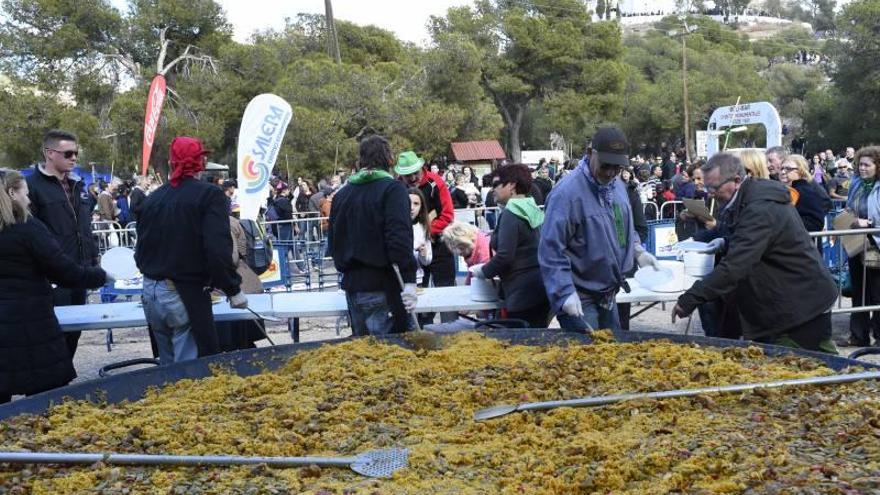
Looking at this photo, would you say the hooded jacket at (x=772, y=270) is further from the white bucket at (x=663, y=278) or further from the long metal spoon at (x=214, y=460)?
the long metal spoon at (x=214, y=460)

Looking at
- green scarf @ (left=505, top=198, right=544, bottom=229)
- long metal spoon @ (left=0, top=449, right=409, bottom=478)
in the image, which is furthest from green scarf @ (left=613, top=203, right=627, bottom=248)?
long metal spoon @ (left=0, top=449, right=409, bottom=478)

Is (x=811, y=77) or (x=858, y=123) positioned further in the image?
(x=811, y=77)

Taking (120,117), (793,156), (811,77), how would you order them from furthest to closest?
1. (811,77)
2. (120,117)
3. (793,156)

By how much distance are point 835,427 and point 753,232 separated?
1769 millimetres

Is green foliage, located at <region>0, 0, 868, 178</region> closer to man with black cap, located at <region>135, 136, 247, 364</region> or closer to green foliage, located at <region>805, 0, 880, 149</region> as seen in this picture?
green foliage, located at <region>805, 0, 880, 149</region>

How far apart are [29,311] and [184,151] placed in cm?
123

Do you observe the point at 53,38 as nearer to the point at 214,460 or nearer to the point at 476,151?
the point at 476,151

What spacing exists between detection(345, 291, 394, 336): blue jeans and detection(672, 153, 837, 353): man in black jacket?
1.76 m

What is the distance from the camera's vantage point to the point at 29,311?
16.7 ft

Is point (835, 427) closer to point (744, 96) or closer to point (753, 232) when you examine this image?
point (753, 232)

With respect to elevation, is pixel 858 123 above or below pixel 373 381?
above

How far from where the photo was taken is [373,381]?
13.7ft

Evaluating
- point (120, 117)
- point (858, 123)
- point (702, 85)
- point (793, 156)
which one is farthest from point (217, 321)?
point (702, 85)

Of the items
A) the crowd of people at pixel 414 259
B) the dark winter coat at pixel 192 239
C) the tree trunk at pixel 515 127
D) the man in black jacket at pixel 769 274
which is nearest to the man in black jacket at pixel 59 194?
the crowd of people at pixel 414 259
